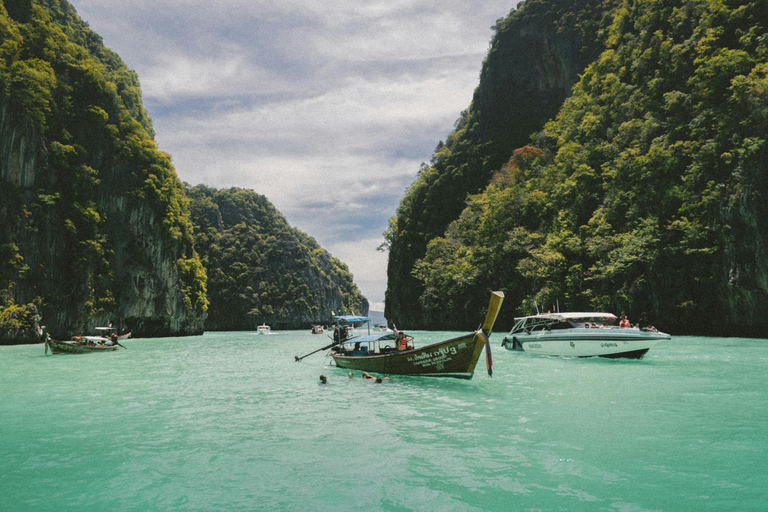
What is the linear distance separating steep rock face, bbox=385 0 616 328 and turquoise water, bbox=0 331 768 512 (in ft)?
168

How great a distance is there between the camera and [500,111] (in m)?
68.2

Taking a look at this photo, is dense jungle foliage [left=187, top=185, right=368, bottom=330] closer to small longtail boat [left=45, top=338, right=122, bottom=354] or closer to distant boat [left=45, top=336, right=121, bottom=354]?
distant boat [left=45, top=336, right=121, bottom=354]

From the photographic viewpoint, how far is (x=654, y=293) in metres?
32.1

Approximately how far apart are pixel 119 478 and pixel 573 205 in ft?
141

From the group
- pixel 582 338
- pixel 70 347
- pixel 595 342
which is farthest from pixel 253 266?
pixel 595 342

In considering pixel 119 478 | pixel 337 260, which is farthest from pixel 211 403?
pixel 337 260

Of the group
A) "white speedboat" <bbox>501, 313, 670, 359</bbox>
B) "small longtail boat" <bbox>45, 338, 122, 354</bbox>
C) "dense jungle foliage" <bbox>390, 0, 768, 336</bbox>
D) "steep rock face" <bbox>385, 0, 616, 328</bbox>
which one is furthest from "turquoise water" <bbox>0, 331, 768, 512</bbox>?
"steep rock face" <bbox>385, 0, 616, 328</bbox>

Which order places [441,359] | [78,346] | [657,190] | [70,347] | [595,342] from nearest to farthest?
1. [441,359]
2. [595,342]
3. [70,347]
4. [78,346]
5. [657,190]

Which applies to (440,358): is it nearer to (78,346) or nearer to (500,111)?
(78,346)

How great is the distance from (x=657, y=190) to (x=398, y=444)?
3426 cm

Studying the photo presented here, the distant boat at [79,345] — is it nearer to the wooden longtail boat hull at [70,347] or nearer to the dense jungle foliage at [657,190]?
the wooden longtail boat hull at [70,347]

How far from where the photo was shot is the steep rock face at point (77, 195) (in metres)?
38.8

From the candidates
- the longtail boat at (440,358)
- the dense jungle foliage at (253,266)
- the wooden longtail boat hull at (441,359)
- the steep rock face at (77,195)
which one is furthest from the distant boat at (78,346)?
the dense jungle foliage at (253,266)

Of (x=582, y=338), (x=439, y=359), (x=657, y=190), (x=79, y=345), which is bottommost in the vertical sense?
(x=79, y=345)
